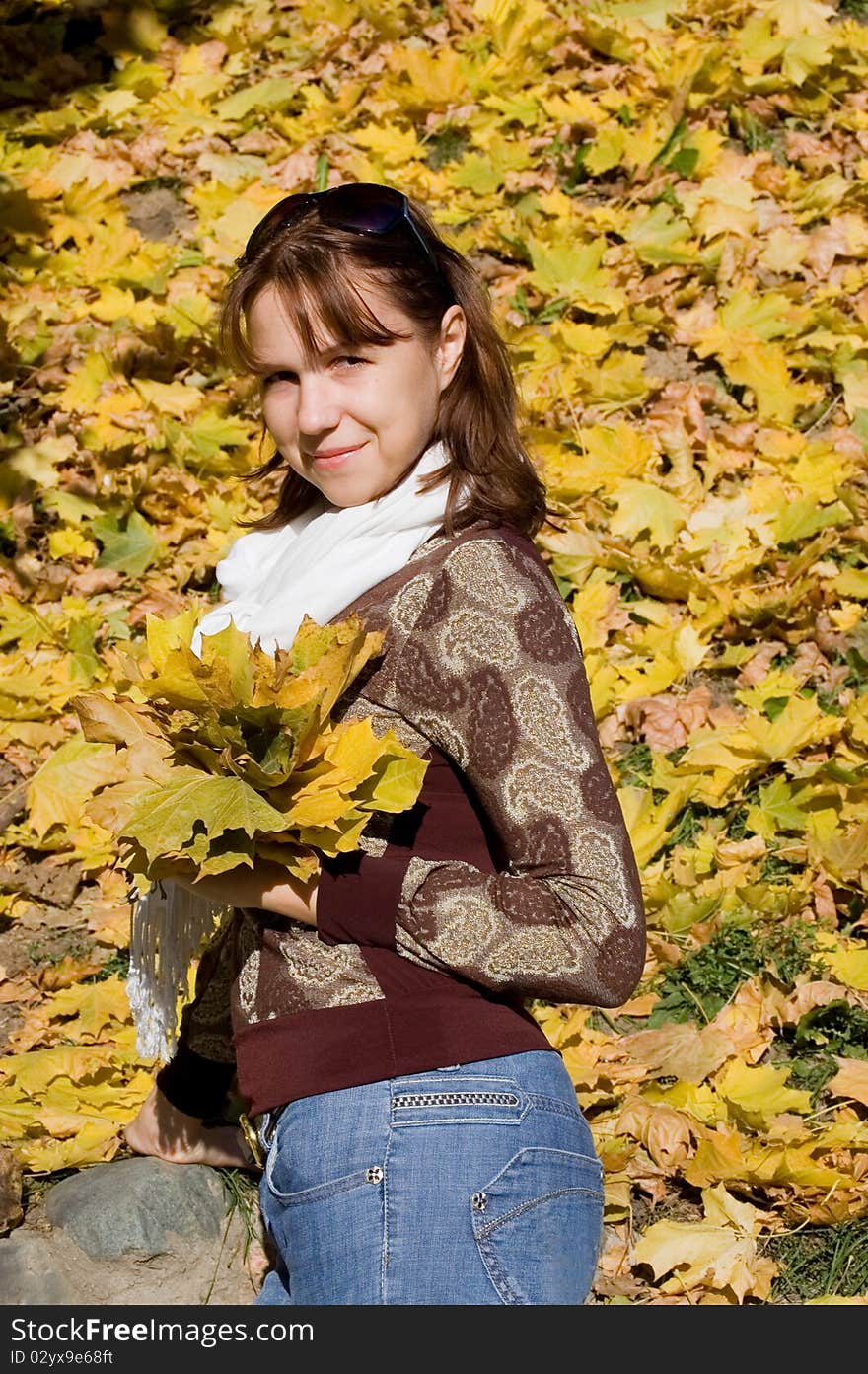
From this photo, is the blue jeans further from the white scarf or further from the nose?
the nose

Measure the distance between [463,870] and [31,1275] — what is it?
1.16 m

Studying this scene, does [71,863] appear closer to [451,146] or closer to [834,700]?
[834,700]

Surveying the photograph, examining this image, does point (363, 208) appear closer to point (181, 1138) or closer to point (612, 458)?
point (181, 1138)

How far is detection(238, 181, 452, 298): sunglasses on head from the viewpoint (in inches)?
79.7

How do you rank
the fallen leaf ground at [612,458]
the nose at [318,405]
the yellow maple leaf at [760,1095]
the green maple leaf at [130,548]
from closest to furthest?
the nose at [318,405], the yellow maple leaf at [760,1095], the fallen leaf ground at [612,458], the green maple leaf at [130,548]

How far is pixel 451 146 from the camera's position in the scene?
5223mm

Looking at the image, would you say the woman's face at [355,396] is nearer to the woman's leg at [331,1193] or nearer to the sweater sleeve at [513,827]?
the sweater sleeve at [513,827]

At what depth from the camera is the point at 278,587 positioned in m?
2.22

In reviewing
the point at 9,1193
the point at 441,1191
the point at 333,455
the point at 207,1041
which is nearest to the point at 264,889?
the point at 441,1191

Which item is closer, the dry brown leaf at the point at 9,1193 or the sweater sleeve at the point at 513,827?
the sweater sleeve at the point at 513,827

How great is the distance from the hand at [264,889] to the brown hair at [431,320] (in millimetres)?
502

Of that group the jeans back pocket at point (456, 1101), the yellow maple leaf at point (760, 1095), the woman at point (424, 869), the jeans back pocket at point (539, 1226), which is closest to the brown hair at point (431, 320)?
the woman at point (424, 869)

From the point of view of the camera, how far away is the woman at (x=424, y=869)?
1.80 metres

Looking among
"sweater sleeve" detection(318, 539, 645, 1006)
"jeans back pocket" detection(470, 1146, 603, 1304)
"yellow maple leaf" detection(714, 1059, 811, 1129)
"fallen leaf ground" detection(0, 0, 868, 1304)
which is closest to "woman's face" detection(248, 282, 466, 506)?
"sweater sleeve" detection(318, 539, 645, 1006)
